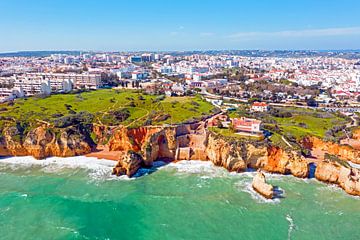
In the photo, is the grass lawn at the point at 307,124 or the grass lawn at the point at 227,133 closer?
the grass lawn at the point at 227,133

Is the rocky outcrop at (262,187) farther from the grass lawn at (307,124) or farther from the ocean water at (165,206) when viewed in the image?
the grass lawn at (307,124)

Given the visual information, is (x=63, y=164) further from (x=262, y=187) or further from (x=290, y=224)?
(x=290, y=224)

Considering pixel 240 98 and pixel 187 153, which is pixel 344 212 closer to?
pixel 187 153

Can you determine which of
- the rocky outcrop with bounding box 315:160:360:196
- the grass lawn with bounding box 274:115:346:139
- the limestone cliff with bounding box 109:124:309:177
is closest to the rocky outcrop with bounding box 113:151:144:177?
the limestone cliff with bounding box 109:124:309:177

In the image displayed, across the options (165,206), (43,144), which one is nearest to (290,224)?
(165,206)

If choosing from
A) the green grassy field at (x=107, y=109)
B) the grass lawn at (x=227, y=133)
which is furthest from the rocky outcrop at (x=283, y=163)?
the green grassy field at (x=107, y=109)

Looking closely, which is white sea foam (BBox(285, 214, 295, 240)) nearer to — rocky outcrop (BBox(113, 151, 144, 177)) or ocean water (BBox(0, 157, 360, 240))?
ocean water (BBox(0, 157, 360, 240))
